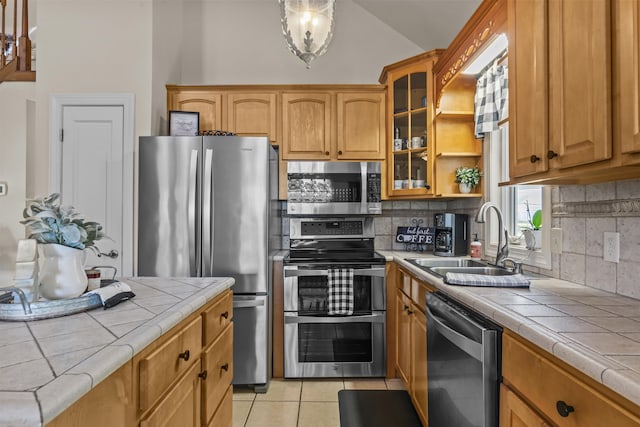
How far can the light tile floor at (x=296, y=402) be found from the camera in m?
2.33

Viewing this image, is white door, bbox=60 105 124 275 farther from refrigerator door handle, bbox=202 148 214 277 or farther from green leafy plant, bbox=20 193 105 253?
green leafy plant, bbox=20 193 105 253

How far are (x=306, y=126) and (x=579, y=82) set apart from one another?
2.24 metres

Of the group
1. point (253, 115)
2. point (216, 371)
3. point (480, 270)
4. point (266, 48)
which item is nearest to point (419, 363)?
point (480, 270)

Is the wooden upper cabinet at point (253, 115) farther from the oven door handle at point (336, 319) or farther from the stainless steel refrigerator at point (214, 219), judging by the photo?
the oven door handle at point (336, 319)

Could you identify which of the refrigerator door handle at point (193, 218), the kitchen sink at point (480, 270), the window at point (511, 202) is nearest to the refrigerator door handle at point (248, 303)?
the refrigerator door handle at point (193, 218)

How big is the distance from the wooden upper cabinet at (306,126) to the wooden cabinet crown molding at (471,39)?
912 millimetres

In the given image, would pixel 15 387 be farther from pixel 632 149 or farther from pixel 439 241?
pixel 439 241

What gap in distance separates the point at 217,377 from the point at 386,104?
2513 mm

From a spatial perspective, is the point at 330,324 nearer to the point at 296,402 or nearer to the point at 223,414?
the point at 296,402

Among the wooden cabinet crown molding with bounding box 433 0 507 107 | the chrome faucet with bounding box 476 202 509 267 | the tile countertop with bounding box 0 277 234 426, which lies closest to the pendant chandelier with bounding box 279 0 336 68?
the wooden cabinet crown molding with bounding box 433 0 507 107

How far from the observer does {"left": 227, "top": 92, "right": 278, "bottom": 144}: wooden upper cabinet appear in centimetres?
323

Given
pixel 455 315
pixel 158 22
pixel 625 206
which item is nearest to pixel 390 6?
pixel 158 22

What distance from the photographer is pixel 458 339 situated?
4.96 ft

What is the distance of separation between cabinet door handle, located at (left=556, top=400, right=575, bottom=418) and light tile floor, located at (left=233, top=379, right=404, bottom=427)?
160cm
